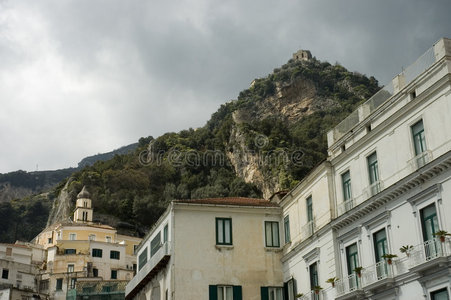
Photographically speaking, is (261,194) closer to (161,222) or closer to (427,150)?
(161,222)

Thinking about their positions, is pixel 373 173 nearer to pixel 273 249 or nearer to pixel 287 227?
pixel 287 227

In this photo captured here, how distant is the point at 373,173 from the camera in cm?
2938

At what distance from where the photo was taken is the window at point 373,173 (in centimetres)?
2880

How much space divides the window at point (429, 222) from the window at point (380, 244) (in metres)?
2.72

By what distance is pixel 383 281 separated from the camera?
87.2 ft

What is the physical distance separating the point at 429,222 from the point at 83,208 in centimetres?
9266

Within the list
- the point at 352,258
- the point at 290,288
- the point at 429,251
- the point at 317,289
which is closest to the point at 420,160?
the point at 429,251

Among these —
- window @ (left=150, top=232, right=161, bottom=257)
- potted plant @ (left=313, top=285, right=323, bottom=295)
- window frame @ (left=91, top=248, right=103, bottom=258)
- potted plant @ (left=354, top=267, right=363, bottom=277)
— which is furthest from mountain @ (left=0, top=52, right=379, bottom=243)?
potted plant @ (left=354, top=267, right=363, bottom=277)

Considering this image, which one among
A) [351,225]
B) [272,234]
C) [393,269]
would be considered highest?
[272,234]

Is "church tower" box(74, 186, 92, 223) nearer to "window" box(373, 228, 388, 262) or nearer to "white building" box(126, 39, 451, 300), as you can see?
"white building" box(126, 39, 451, 300)

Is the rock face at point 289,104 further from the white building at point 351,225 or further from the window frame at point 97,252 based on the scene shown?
the white building at point 351,225

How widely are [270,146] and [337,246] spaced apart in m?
79.7

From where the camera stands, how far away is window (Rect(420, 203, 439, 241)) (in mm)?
24922

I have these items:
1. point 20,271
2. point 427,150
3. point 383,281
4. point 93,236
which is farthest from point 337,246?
point 93,236
